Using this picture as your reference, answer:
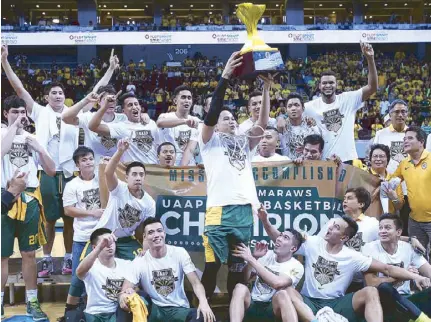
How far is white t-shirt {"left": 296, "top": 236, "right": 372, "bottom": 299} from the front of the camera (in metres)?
4.96

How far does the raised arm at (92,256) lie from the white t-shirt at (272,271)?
1186 millimetres

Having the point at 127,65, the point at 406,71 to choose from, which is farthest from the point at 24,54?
the point at 406,71

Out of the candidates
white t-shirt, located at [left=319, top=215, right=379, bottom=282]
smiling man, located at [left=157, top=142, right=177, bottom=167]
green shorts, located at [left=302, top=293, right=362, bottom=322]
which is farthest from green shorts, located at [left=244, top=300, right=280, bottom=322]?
smiling man, located at [left=157, top=142, right=177, bottom=167]

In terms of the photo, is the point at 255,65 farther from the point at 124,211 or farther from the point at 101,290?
the point at 101,290

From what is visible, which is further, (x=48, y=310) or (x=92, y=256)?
(x=48, y=310)

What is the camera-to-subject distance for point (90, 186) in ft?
18.9

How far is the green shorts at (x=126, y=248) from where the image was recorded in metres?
5.37

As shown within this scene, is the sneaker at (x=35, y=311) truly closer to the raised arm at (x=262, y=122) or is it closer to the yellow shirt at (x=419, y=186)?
the raised arm at (x=262, y=122)

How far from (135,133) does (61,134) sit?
867mm

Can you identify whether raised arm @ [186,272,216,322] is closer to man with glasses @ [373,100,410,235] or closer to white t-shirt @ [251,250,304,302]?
white t-shirt @ [251,250,304,302]

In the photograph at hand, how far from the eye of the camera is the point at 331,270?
500 cm

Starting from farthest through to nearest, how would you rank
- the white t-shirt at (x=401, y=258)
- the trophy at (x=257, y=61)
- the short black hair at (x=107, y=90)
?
1. the short black hair at (x=107, y=90)
2. the white t-shirt at (x=401, y=258)
3. the trophy at (x=257, y=61)

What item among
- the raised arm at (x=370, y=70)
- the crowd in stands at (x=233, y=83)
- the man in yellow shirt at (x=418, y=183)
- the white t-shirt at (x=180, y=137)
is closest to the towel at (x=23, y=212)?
the white t-shirt at (x=180, y=137)

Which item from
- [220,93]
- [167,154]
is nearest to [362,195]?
[220,93]
